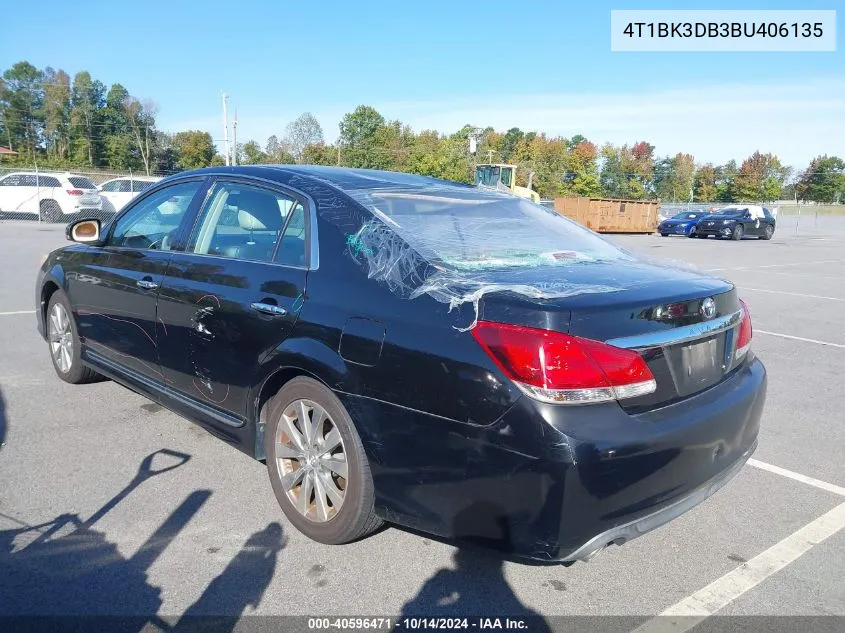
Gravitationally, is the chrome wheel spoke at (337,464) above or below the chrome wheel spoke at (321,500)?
above

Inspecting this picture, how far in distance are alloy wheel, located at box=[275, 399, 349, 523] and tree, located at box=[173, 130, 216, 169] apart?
3026 inches

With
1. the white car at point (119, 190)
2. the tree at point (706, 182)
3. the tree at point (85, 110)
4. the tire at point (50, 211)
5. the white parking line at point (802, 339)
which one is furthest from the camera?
the tree at point (706, 182)

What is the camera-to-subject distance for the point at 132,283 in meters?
4.05

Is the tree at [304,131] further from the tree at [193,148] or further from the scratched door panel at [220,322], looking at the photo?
the scratched door panel at [220,322]

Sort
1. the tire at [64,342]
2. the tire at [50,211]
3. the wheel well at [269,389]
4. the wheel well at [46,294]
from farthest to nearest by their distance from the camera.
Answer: the tire at [50,211] → the wheel well at [46,294] → the tire at [64,342] → the wheel well at [269,389]

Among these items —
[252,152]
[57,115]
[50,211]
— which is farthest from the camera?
[57,115]

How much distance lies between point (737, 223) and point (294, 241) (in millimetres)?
29777

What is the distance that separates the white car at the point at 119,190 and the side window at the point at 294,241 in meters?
23.1

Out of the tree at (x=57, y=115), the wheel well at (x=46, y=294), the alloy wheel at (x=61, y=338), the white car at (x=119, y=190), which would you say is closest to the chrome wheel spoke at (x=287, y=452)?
the alloy wheel at (x=61, y=338)

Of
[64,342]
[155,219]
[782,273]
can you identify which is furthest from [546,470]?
[782,273]

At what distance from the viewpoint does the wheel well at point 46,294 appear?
519 cm

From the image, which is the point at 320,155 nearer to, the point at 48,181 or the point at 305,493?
the point at 48,181

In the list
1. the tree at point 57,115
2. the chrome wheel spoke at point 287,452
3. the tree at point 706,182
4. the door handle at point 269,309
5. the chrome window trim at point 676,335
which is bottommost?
the chrome wheel spoke at point 287,452

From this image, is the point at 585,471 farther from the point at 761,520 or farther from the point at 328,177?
the point at 328,177
